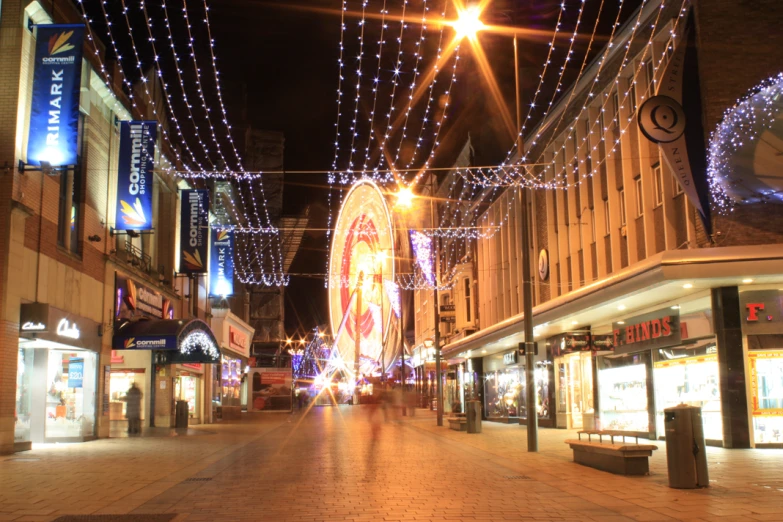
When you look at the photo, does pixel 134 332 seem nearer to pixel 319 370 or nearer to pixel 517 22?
pixel 517 22

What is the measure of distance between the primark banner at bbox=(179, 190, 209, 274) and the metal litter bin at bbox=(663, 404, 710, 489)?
82.0 ft

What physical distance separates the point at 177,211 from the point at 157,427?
957 cm

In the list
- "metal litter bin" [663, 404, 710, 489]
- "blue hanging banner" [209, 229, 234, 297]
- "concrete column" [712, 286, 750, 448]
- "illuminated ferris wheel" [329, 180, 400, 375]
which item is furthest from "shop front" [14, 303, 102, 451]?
"illuminated ferris wheel" [329, 180, 400, 375]

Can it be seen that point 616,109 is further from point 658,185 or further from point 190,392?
point 190,392

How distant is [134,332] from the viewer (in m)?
25.9

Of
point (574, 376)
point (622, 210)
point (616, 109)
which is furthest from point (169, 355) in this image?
point (616, 109)

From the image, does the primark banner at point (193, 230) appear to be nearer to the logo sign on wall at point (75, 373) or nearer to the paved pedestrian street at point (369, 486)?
the logo sign on wall at point (75, 373)

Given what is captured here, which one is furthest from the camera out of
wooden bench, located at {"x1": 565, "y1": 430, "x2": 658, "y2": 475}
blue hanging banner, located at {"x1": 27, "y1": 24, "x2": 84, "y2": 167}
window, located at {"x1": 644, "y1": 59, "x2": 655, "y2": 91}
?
window, located at {"x1": 644, "y1": 59, "x2": 655, "y2": 91}

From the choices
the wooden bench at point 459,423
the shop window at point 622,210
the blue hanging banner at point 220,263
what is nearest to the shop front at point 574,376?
the wooden bench at point 459,423

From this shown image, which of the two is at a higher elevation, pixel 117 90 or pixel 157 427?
pixel 117 90

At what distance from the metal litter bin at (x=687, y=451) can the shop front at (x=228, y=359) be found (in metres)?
30.3

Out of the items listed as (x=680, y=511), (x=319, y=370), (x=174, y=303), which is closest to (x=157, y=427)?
(x=174, y=303)

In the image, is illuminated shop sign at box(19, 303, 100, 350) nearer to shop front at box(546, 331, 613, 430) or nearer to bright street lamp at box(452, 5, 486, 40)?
bright street lamp at box(452, 5, 486, 40)

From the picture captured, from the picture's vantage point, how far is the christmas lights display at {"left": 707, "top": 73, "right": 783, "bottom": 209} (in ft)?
57.1
